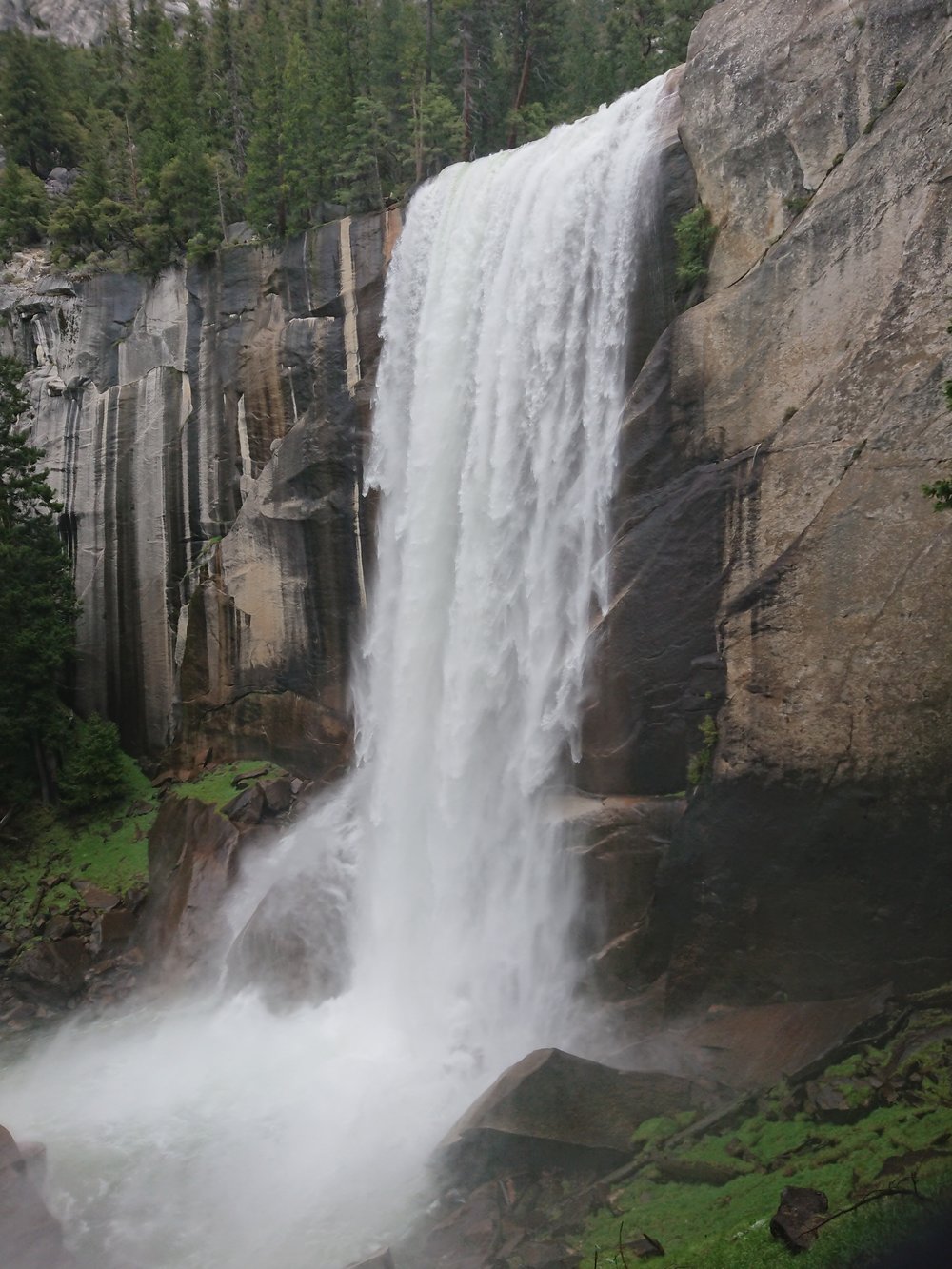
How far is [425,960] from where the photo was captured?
15977mm

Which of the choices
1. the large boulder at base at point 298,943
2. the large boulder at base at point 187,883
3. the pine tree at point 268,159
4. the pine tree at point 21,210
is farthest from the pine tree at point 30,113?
the large boulder at base at point 298,943

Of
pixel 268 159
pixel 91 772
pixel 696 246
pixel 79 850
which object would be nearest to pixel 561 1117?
pixel 696 246

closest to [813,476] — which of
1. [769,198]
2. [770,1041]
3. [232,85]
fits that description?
[769,198]

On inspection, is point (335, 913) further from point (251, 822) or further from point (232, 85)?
point (232, 85)

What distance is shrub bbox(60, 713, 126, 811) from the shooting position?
892 inches

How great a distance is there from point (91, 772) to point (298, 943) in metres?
8.96

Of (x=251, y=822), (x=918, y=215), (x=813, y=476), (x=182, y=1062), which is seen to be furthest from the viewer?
(x=251, y=822)

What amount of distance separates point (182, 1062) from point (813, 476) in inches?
567

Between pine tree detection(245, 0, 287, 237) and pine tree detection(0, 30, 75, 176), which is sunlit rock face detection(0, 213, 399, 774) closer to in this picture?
pine tree detection(245, 0, 287, 237)

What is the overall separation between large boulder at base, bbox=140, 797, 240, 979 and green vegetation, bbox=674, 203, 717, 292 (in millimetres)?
14927

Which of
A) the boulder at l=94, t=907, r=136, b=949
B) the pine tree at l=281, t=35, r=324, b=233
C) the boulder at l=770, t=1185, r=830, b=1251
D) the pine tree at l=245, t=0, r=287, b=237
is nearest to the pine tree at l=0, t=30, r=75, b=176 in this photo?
the pine tree at l=245, t=0, r=287, b=237

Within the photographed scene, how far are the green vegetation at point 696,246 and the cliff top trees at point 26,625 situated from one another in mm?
16740

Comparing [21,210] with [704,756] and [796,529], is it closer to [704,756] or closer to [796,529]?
[796,529]

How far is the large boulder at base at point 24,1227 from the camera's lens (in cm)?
1085
